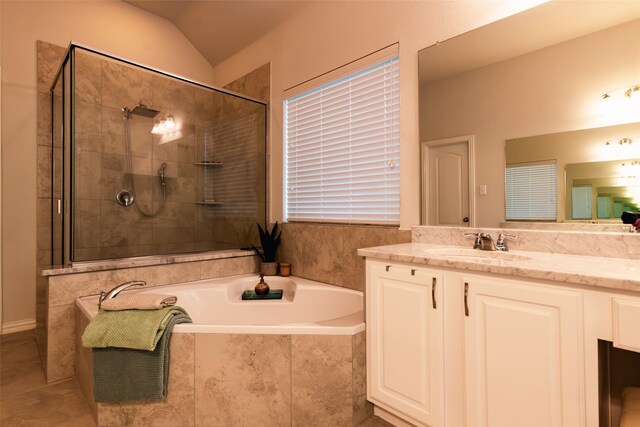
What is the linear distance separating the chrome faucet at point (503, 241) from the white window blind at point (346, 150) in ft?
2.20

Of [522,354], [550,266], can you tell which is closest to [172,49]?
[550,266]

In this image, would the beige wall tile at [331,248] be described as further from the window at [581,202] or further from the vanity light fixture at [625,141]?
the vanity light fixture at [625,141]

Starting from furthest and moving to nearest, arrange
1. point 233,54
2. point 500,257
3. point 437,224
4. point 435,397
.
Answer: point 233,54
point 437,224
point 500,257
point 435,397

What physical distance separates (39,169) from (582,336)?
3.69 meters

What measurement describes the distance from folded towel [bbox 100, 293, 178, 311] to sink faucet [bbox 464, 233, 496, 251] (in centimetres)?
164

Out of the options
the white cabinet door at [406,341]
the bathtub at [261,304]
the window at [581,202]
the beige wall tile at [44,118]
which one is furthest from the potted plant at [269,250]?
the window at [581,202]

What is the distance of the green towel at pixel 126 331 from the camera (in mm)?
1557

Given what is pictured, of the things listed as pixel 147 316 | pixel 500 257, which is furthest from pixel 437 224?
pixel 147 316

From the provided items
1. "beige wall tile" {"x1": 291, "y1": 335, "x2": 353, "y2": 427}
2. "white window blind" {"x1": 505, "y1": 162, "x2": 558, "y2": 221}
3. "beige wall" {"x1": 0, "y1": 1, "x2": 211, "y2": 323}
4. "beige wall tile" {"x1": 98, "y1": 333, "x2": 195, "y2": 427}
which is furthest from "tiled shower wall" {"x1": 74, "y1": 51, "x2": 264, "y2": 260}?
"white window blind" {"x1": 505, "y1": 162, "x2": 558, "y2": 221}

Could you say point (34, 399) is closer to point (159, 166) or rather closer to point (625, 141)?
point (159, 166)

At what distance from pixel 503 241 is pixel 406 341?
710mm

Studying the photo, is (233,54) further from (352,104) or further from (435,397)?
(435,397)

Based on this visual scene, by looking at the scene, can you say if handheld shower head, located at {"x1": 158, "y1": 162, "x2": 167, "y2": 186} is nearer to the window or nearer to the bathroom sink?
the bathroom sink

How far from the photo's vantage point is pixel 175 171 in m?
2.99
